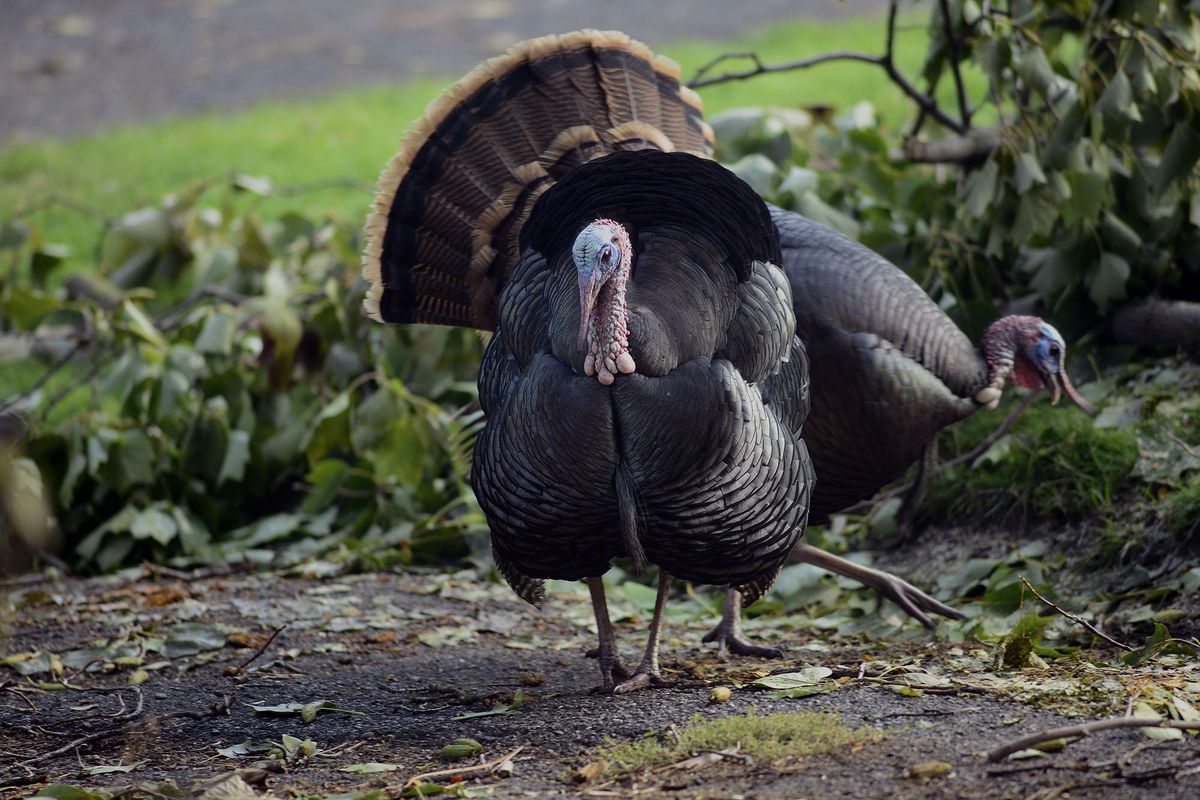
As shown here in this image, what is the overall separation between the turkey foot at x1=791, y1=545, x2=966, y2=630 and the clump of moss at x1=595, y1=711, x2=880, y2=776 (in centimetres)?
108

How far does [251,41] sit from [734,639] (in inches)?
393

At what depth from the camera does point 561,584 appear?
5.11m

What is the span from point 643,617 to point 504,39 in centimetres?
766

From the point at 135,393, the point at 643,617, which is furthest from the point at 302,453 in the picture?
the point at 643,617

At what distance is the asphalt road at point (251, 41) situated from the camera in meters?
11.3

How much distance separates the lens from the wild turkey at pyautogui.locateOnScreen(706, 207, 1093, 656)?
13.3 feet

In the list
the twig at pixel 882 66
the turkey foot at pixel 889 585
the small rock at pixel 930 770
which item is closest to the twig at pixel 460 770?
the small rock at pixel 930 770

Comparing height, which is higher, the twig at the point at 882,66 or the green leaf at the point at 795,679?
the twig at the point at 882,66

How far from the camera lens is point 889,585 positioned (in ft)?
14.3

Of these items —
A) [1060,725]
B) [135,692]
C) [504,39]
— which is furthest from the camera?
[504,39]

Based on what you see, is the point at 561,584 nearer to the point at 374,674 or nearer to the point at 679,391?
the point at 374,674

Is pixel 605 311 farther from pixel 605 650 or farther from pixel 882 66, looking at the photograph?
pixel 882 66

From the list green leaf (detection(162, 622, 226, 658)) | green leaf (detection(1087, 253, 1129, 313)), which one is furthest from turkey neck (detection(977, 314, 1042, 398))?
green leaf (detection(162, 622, 226, 658))

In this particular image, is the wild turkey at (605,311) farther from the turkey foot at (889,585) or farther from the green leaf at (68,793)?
the green leaf at (68,793)
